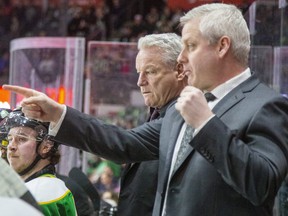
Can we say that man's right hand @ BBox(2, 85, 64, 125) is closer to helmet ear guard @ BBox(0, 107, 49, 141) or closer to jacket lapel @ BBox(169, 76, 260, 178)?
jacket lapel @ BBox(169, 76, 260, 178)

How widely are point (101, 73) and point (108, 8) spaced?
884 cm

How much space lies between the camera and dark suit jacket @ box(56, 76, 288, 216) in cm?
252

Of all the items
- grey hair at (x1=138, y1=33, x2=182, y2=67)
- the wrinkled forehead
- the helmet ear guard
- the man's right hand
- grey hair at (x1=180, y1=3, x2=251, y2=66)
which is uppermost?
grey hair at (x1=180, y1=3, x2=251, y2=66)

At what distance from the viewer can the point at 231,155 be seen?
2510 mm

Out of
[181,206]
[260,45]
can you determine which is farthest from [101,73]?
[181,206]

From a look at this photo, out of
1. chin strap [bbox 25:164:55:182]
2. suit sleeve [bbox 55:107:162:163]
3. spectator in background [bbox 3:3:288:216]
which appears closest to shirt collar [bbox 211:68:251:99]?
spectator in background [bbox 3:3:288:216]

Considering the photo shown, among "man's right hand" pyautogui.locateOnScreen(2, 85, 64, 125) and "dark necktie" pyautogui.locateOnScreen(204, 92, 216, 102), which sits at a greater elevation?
"dark necktie" pyautogui.locateOnScreen(204, 92, 216, 102)

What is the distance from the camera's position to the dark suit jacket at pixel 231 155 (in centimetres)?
252

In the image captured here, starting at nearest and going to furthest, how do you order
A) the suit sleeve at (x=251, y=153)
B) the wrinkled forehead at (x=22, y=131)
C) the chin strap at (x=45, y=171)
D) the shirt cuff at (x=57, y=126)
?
1. the suit sleeve at (x=251, y=153)
2. the shirt cuff at (x=57, y=126)
3. the chin strap at (x=45, y=171)
4. the wrinkled forehead at (x=22, y=131)

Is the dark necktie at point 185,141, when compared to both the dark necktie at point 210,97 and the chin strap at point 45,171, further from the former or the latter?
the chin strap at point 45,171

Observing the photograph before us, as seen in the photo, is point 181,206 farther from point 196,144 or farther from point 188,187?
point 196,144

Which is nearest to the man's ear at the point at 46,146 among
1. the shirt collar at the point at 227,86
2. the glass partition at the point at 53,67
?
the shirt collar at the point at 227,86

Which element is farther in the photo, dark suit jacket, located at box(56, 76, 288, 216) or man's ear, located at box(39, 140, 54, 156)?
man's ear, located at box(39, 140, 54, 156)

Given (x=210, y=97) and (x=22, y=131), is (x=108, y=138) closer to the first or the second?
(x=210, y=97)
